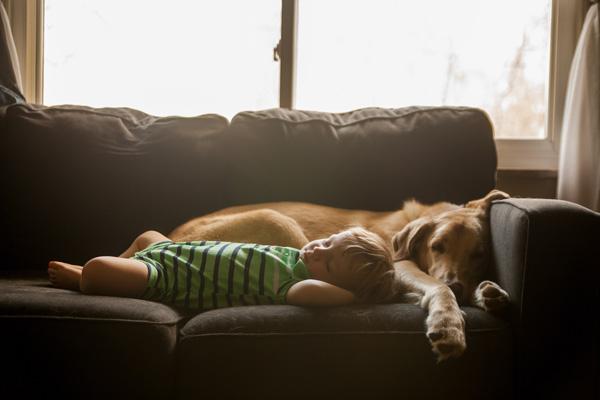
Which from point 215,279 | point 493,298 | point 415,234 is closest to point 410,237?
point 415,234

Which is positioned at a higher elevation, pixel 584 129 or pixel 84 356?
pixel 584 129

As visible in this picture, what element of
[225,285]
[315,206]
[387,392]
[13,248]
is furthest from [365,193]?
[13,248]

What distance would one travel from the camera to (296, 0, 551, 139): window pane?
3.45 metres

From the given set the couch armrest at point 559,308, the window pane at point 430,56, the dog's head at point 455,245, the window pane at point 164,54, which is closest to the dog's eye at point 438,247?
the dog's head at point 455,245

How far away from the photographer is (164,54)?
3.55 meters

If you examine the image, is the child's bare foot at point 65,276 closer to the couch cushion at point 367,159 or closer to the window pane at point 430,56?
the couch cushion at point 367,159

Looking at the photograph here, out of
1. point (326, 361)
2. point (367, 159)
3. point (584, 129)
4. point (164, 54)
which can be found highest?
point (164, 54)

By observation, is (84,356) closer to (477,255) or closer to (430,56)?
(477,255)

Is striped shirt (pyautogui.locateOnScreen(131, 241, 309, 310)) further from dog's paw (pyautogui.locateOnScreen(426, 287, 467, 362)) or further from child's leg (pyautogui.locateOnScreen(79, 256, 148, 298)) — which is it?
dog's paw (pyautogui.locateOnScreen(426, 287, 467, 362))

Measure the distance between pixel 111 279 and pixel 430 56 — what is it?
2.50 metres

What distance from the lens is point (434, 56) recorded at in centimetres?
347

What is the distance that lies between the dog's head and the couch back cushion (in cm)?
29

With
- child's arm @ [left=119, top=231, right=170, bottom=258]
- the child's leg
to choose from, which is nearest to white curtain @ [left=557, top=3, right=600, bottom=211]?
child's arm @ [left=119, top=231, right=170, bottom=258]

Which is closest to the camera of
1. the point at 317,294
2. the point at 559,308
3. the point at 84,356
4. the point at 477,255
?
the point at 84,356
